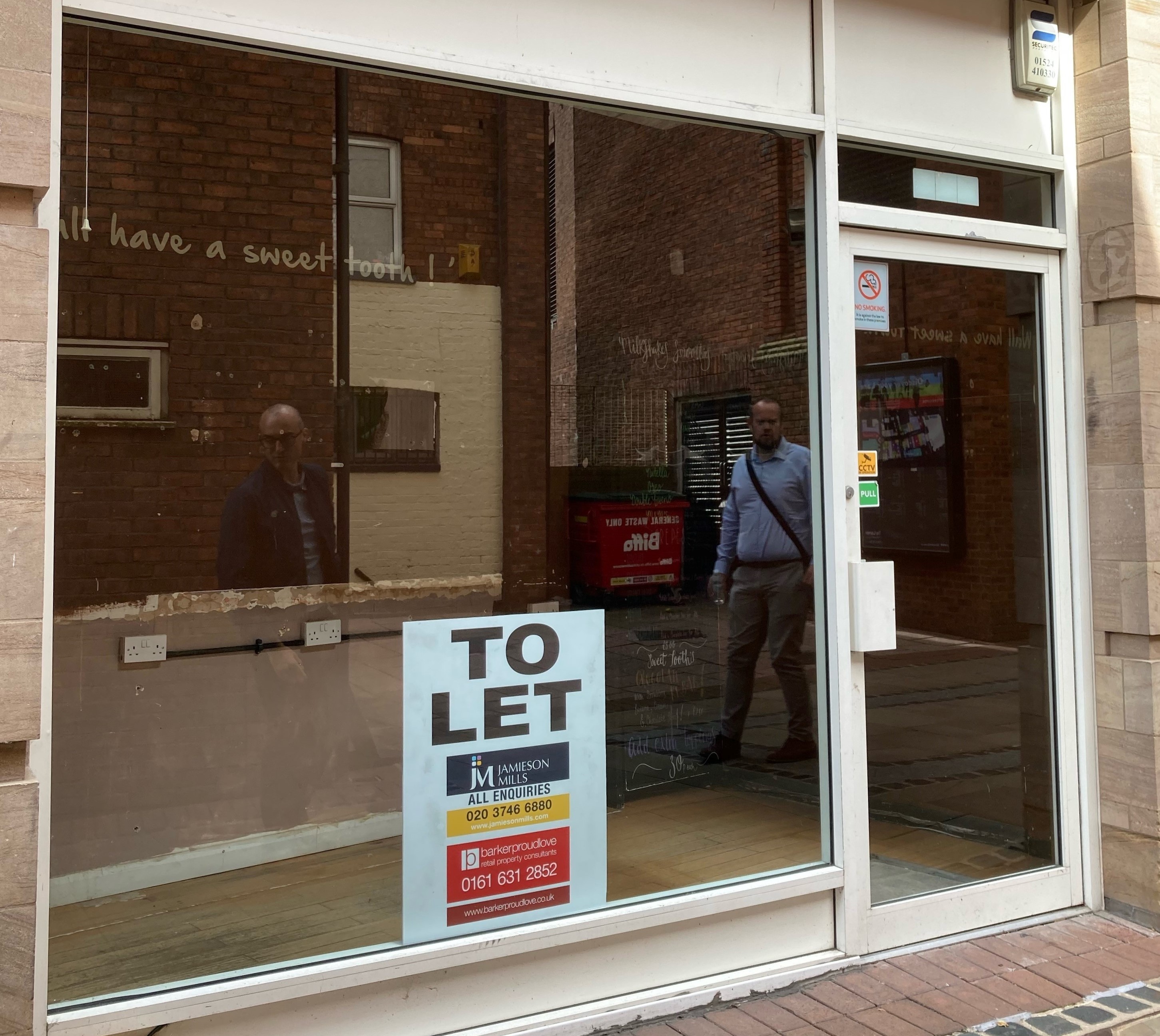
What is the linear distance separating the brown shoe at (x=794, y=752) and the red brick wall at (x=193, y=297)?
7.03 feet

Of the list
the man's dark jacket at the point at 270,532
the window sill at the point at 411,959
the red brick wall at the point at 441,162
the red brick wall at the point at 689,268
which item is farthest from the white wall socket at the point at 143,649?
the red brick wall at the point at 689,268

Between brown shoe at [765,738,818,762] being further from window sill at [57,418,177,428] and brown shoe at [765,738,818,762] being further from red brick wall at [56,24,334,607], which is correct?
window sill at [57,418,177,428]

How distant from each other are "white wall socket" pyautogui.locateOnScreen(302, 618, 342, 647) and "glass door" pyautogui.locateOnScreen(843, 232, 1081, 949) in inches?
82.3

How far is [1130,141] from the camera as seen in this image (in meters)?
4.47

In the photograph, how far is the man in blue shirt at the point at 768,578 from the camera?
4387 mm

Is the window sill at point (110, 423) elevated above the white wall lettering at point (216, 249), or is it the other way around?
the white wall lettering at point (216, 249)

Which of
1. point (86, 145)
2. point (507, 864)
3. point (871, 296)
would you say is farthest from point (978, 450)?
point (86, 145)

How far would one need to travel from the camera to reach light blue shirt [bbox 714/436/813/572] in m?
4.37

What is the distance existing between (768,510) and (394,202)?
76.0 inches

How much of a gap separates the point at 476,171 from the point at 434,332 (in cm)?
65

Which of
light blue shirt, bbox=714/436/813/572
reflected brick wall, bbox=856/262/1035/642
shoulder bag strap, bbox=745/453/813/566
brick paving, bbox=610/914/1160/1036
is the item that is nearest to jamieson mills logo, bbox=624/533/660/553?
light blue shirt, bbox=714/436/813/572

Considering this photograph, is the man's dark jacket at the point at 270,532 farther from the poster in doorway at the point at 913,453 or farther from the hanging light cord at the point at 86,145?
the poster in doorway at the point at 913,453

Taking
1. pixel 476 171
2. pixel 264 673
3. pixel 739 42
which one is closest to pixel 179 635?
pixel 264 673

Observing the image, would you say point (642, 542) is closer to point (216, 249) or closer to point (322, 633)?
point (322, 633)
